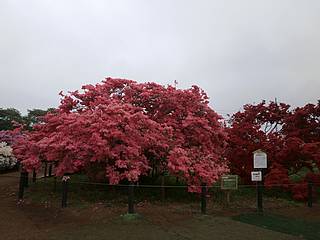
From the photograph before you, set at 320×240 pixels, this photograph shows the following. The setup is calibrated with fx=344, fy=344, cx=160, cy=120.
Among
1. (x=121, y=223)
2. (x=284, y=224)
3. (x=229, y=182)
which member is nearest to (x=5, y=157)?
(x=121, y=223)

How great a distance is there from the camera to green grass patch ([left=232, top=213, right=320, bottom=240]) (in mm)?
7744

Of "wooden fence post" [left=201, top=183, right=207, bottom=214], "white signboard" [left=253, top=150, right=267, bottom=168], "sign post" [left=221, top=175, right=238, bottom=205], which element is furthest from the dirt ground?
"white signboard" [left=253, top=150, right=267, bottom=168]

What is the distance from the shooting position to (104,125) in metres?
9.86

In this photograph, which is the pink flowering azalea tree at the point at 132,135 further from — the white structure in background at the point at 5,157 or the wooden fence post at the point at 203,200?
the white structure in background at the point at 5,157

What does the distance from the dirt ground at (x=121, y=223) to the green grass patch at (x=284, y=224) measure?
1.23ft

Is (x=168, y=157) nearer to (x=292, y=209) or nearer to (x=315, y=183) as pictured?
(x=292, y=209)

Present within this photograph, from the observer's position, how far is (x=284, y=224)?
872 cm

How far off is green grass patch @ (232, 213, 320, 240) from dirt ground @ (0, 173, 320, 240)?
0.38 m

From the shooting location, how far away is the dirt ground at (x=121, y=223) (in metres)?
7.42

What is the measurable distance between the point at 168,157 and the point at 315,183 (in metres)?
5.49

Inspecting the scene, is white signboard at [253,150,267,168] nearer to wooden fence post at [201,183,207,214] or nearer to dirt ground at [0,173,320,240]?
dirt ground at [0,173,320,240]

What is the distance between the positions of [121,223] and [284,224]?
4119 mm

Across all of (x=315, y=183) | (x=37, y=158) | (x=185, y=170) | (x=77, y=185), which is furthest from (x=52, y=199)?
(x=315, y=183)

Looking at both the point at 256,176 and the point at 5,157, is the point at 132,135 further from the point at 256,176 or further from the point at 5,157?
the point at 5,157
